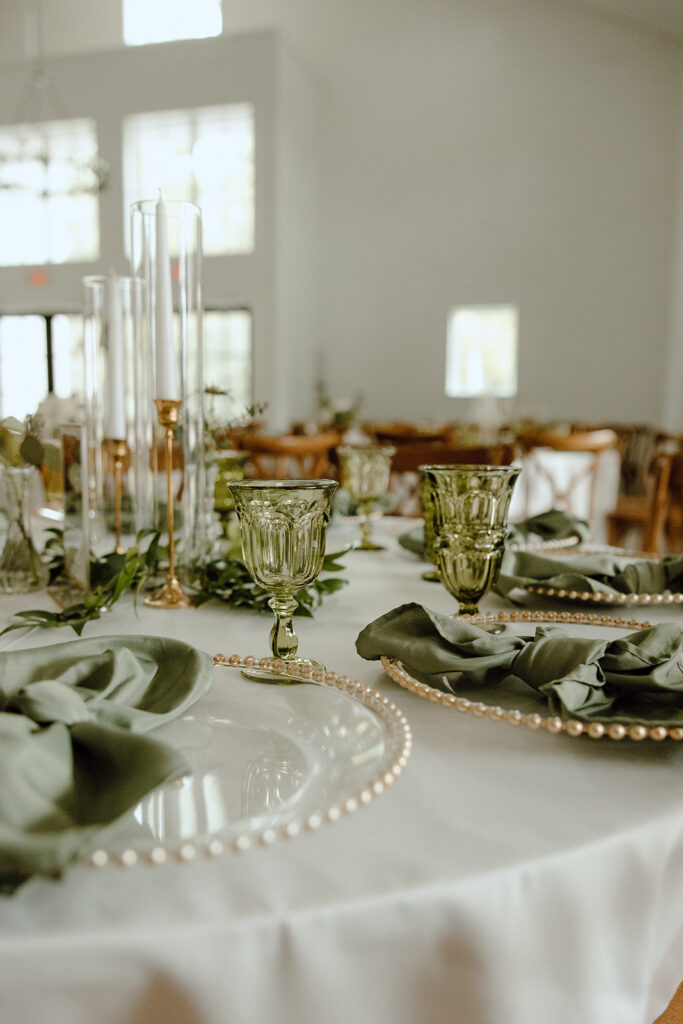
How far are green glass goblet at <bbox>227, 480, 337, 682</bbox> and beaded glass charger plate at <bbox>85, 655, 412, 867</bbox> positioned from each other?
86mm

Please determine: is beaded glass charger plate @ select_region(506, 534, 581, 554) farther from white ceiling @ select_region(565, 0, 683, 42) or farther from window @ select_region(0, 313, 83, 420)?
window @ select_region(0, 313, 83, 420)

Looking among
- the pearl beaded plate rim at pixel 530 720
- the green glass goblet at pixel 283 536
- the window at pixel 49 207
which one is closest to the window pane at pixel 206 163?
the window at pixel 49 207

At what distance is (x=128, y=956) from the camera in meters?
0.42

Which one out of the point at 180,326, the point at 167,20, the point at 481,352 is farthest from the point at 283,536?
the point at 167,20

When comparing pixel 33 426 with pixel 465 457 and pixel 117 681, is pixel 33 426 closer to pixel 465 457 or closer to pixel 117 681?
pixel 117 681

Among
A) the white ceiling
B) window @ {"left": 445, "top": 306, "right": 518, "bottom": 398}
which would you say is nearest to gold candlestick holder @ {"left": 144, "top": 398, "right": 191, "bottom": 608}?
the white ceiling

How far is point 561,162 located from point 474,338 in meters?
2.04

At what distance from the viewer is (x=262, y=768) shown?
1.88 feet

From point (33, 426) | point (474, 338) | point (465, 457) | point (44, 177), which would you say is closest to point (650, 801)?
point (33, 426)

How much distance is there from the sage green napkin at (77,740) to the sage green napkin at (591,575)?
1.94 feet

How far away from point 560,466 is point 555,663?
3119 mm

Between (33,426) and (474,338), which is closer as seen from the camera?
(33,426)

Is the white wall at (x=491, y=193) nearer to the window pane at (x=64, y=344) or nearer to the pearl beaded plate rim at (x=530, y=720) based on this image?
the window pane at (x=64, y=344)

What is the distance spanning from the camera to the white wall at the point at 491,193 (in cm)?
882
